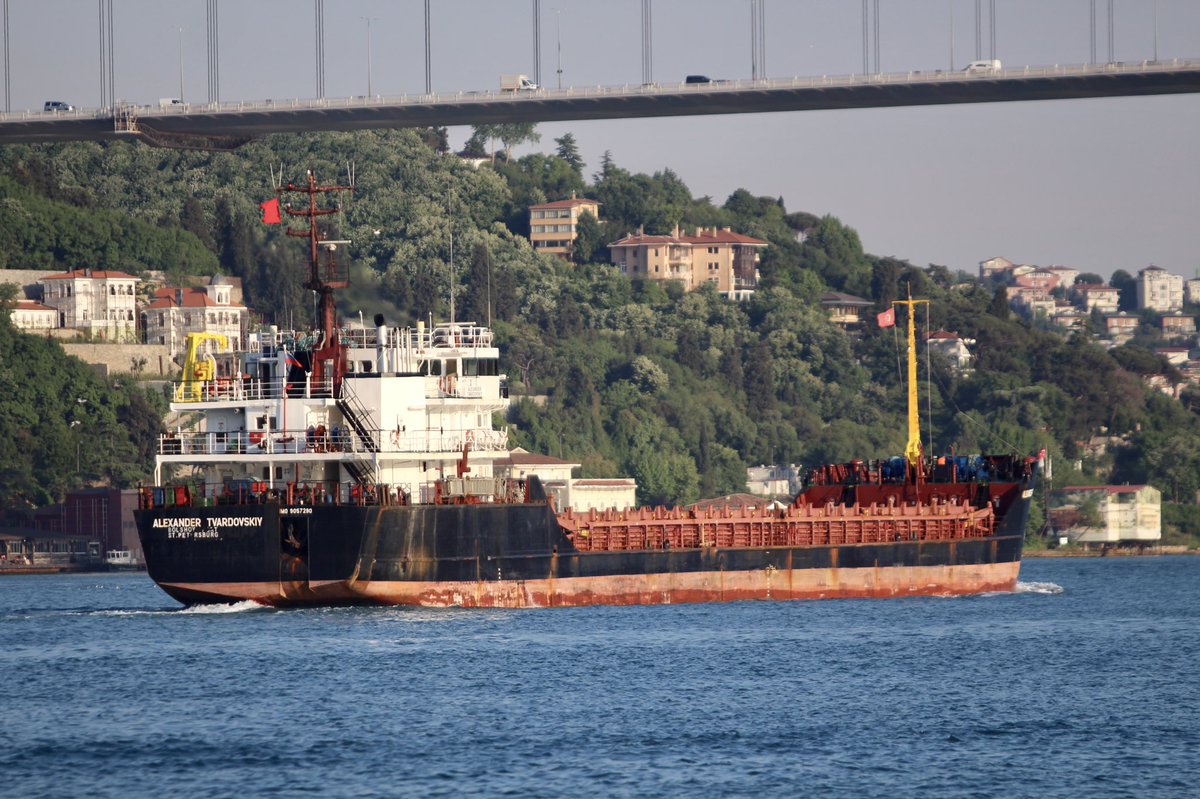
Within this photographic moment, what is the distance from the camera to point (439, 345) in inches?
2261

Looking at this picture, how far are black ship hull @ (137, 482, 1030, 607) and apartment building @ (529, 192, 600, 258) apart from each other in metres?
130

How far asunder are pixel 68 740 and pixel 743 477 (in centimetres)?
10706

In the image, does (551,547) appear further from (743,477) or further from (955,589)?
(743,477)

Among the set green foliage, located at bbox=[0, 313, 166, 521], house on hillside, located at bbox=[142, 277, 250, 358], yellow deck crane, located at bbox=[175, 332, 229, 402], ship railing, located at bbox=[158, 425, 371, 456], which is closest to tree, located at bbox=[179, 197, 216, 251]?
house on hillside, located at bbox=[142, 277, 250, 358]

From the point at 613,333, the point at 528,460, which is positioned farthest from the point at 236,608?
the point at 613,333

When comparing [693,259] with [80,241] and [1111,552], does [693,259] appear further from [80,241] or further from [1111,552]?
[1111,552]

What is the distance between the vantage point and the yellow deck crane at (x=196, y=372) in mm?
55362

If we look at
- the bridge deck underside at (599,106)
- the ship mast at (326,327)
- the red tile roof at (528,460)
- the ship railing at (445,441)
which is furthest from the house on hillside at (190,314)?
the ship mast at (326,327)

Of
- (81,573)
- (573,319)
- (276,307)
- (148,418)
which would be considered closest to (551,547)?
(81,573)

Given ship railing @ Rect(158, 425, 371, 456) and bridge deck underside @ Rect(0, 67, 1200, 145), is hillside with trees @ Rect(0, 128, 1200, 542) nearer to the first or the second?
bridge deck underside @ Rect(0, 67, 1200, 145)

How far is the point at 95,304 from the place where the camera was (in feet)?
458

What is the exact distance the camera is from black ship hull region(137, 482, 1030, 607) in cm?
5125

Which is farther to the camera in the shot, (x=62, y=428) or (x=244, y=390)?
(x=62, y=428)

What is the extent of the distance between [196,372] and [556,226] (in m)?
133
